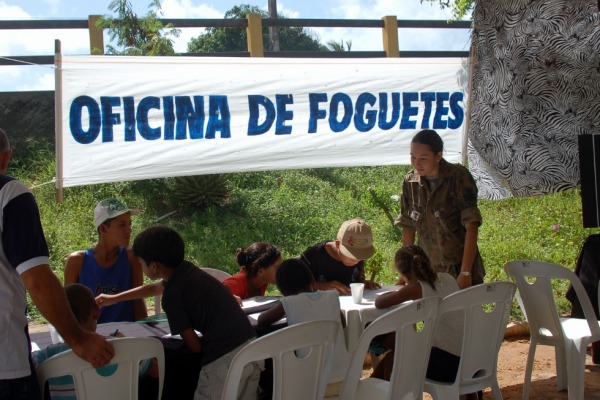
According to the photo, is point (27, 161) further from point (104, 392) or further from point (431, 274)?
point (104, 392)

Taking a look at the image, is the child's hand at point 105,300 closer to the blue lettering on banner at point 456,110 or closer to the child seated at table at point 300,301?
the child seated at table at point 300,301

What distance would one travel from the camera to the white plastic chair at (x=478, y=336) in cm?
372

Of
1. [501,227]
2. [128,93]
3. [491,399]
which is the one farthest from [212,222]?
[491,399]

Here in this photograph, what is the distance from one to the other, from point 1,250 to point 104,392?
606mm

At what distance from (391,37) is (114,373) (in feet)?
31.8

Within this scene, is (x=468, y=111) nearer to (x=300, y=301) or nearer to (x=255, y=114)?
(x=255, y=114)

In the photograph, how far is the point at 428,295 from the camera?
398 cm

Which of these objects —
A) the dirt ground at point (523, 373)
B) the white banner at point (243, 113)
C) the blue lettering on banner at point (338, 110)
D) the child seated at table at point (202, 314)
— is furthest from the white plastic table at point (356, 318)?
the blue lettering on banner at point (338, 110)

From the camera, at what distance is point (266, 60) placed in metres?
5.40

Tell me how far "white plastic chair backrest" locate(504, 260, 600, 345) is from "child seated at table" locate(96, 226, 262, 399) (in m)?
2.00

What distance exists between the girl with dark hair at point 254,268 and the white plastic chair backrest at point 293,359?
117cm

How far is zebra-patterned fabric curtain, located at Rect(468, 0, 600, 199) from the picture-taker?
539 centimetres

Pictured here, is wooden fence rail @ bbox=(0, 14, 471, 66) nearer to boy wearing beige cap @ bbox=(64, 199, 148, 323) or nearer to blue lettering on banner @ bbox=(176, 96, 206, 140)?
blue lettering on banner @ bbox=(176, 96, 206, 140)

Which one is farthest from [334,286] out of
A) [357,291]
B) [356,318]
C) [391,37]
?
[391,37]
